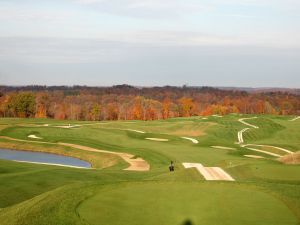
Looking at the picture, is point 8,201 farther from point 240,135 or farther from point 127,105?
point 127,105

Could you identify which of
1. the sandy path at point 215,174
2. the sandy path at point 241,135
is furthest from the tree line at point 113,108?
the sandy path at point 215,174

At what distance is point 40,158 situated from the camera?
5344 cm

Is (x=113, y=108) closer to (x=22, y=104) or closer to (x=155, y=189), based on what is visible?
(x=22, y=104)

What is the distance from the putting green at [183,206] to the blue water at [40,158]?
2916cm

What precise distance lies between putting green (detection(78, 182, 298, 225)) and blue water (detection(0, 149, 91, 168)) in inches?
1148

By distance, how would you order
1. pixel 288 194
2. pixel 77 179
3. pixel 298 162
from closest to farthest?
pixel 288 194
pixel 77 179
pixel 298 162

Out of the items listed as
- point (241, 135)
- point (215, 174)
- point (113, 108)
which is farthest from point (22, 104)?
point (215, 174)

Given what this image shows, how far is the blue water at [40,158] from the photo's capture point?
50.3 m

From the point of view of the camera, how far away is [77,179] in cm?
2970

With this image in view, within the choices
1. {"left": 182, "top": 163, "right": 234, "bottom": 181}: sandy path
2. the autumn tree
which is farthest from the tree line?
{"left": 182, "top": 163, "right": 234, "bottom": 181}: sandy path

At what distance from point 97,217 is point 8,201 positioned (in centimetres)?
937

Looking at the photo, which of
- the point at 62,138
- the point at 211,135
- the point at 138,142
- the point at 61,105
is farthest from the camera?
the point at 61,105

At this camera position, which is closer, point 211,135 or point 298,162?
point 298,162

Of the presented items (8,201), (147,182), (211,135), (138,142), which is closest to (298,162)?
(147,182)
